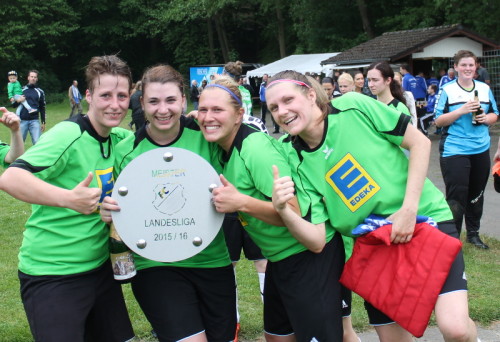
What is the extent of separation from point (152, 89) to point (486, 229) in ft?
19.0

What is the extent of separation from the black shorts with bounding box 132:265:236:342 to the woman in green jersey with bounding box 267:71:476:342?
719mm

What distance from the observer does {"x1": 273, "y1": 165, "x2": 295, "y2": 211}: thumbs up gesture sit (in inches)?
115

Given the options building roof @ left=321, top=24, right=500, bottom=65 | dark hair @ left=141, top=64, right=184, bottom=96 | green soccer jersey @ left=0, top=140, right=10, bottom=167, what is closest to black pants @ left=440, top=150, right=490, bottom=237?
dark hair @ left=141, top=64, right=184, bottom=96

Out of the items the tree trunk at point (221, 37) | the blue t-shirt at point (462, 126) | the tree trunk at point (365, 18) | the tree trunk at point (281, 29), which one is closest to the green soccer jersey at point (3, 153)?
the blue t-shirt at point (462, 126)

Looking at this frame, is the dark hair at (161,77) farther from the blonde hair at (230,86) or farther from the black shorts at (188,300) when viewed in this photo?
the black shorts at (188,300)

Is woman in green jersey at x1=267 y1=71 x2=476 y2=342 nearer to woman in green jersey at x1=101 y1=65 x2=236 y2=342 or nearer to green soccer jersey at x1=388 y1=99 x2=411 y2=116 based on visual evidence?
woman in green jersey at x1=101 y1=65 x2=236 y2=342

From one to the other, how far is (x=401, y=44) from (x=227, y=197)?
841 inches

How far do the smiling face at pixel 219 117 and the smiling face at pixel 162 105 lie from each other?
0.45 ft

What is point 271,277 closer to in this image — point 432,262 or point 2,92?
point 432,262

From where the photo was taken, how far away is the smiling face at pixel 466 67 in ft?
21.2

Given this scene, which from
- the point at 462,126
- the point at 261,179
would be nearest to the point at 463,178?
the point at 462,126

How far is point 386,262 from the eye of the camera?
3289mm

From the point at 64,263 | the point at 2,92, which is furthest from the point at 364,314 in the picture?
the point at 2,92

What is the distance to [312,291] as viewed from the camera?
3.20 metres
